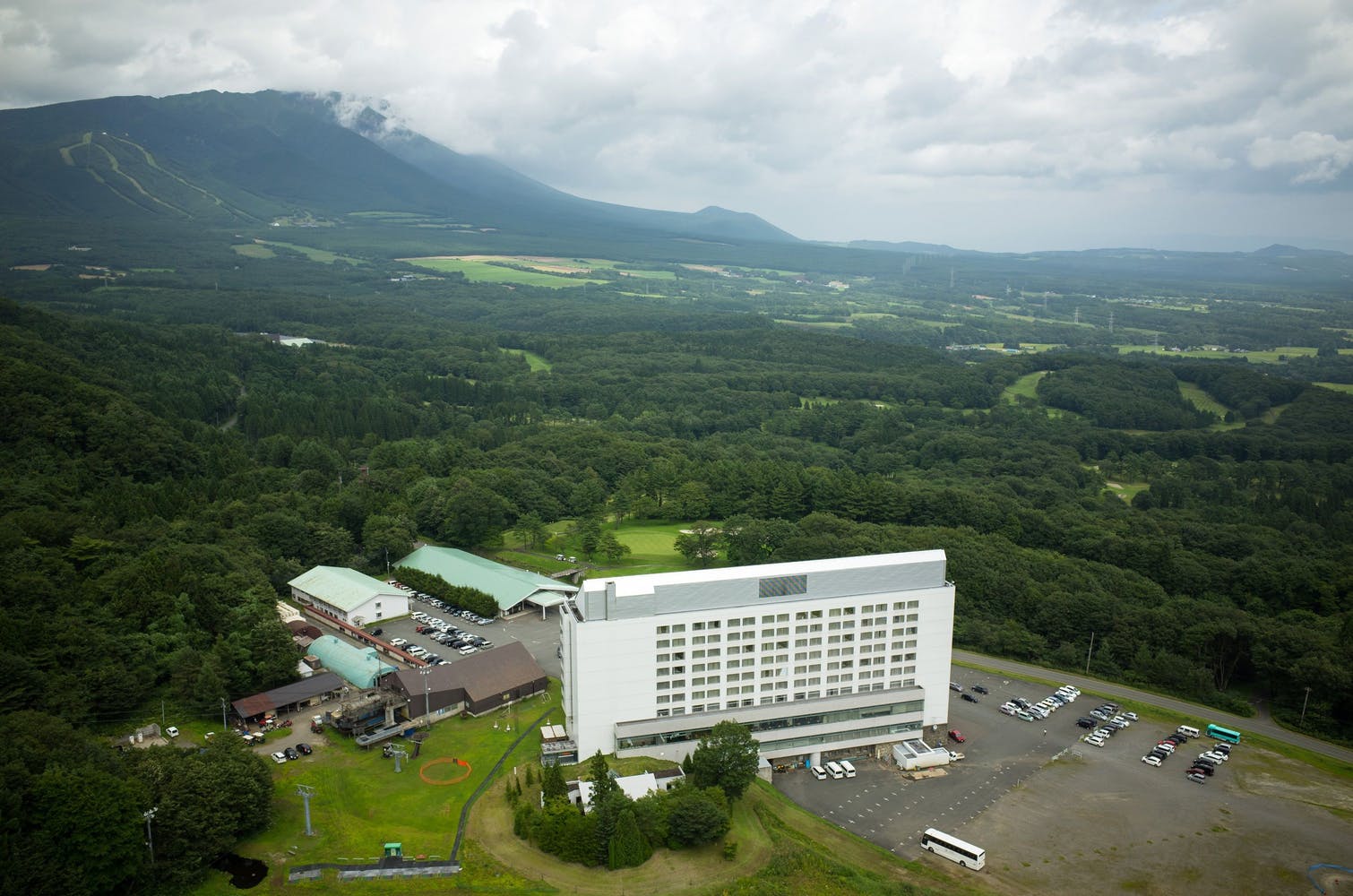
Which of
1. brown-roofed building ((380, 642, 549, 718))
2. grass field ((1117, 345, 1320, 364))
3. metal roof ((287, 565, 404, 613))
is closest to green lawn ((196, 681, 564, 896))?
brown-roofed building ((380, 642, 549, 718))

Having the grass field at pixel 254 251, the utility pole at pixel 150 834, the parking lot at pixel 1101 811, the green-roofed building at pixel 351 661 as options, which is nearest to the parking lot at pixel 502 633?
the green-roofed building at pixel 351 661

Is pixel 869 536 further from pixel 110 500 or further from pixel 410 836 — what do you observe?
pixel 110 500

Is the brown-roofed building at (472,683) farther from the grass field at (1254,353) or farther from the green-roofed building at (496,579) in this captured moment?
the grass field at (1254,353)

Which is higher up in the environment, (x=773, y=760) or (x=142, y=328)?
(x=142, y=328)

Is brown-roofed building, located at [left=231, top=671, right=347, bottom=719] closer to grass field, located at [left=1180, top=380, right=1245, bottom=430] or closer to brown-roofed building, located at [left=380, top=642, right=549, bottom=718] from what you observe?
brown-roofed building, located at [left=380, top=642, right=549, bottom=718]

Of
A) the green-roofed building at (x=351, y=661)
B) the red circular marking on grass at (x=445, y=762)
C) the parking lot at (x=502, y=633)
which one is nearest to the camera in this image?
the red circular marking on grass at (x=445, y=762)

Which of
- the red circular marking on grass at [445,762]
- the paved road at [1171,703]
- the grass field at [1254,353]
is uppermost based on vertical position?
the grass field at [1254,353]

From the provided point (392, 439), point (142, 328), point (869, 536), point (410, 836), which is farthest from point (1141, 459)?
point (142, 328)
